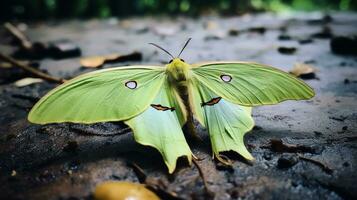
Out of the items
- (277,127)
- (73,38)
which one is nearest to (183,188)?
(277,127)

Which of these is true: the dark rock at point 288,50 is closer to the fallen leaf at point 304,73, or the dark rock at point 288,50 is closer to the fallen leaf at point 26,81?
the fallen leaf at point 304,73

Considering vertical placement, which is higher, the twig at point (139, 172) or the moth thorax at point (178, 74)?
the moth thorax at point (178, 74)

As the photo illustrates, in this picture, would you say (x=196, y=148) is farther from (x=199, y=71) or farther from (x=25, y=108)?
(x=25, y=108)

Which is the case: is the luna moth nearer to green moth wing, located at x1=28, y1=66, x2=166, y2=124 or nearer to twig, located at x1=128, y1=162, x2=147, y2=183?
green moth wing, located at x1=28, y1=66, x2=166, y2=124

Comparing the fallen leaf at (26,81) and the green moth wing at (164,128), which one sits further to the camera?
the fallen leaf at (26,81)

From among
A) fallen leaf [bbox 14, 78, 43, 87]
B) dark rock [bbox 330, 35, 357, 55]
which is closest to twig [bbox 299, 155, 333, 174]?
fallen leaf [bbox 14, 78, 43, 87]

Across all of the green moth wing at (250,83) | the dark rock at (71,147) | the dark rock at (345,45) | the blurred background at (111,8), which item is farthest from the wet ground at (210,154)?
the blurred background at (111,8)
